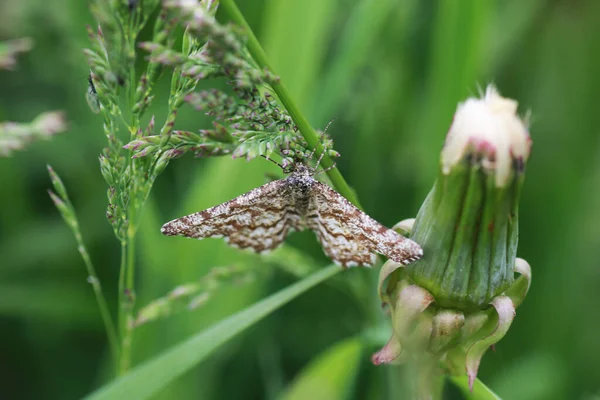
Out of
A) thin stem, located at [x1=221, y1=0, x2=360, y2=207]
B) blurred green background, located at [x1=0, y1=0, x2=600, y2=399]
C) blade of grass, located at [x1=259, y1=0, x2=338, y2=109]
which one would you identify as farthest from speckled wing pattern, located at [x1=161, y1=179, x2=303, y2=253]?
blade of grass, located at [x1=259, y1=0, x2=338, y2=109]

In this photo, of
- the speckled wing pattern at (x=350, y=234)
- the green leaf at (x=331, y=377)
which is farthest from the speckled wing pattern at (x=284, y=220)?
the green leaf at (x=331, y=377)

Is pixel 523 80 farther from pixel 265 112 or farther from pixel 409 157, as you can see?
pixel 265 112

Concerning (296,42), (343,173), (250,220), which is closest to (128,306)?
(250,220)

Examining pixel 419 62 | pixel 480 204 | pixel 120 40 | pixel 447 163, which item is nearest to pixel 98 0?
pixel 120 40

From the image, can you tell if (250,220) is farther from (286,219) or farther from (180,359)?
(180,359)

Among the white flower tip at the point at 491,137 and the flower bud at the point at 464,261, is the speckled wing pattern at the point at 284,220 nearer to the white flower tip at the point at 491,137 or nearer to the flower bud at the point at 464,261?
the flower bud at the point at 464,261

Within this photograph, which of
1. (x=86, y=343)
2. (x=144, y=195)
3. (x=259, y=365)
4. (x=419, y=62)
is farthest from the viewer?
(x=419, y=62)
